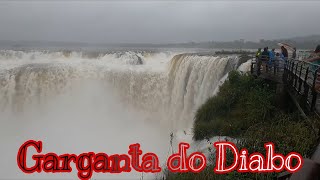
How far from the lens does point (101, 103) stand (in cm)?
2417

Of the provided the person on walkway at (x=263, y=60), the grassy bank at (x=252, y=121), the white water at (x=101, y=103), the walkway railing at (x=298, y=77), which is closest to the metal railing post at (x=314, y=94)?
the walkway railing at (x=298, y=77)

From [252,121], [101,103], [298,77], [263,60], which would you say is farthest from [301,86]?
[101,103]

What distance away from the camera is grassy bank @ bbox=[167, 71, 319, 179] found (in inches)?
346

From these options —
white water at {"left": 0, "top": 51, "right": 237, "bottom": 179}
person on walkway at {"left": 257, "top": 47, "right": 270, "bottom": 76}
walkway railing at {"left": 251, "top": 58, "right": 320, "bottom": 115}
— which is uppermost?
person on walkway at {"left": 257, "top": 47, "right": 270, "bottom": 76}

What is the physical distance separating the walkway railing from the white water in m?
3.53

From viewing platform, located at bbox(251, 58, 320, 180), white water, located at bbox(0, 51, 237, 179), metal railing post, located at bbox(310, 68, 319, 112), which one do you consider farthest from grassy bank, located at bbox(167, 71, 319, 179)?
white water, located at bbox(0, 51, 237, 179)

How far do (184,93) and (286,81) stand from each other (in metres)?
8.30

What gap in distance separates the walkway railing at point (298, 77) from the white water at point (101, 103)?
353 centimetres

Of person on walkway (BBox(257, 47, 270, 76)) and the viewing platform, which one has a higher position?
person on walkway (BBox(257, 47, 270, 76))

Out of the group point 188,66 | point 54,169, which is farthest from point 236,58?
point 54,169

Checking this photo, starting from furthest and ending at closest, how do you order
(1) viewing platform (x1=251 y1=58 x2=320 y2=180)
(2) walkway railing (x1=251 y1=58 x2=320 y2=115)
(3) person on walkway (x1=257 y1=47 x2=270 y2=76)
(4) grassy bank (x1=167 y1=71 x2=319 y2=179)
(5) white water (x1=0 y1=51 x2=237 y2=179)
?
(5) white water (x1=0 y1=51 x2=237 y2=179), (3) person on walkway (x1=257 y1=47 x2=270 y2=76), (2) walkway railing (x1=251 y1=58 x2=320 y2=115), (4) grassy bank (x1=167 y1=71 x2=319 y2=179), (1) viewing platform (x1=251 y1=58 x2=320 y2=180)

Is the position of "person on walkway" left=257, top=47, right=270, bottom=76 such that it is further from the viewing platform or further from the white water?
the white water

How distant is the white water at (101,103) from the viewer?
19281mm

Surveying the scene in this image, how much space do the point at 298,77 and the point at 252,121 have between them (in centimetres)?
216
